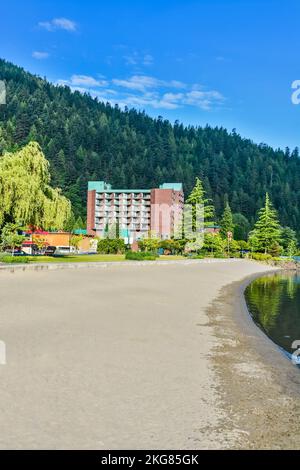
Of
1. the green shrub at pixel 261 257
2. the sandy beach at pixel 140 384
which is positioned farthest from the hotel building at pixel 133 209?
the sandy beach at pixel 140 384

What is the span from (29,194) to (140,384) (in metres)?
34.6

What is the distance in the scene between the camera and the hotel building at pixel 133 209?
146 m

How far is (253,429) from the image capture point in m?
4.80

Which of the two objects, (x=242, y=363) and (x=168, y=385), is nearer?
(x=168, y=385)

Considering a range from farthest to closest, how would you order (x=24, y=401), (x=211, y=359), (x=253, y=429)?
(x=211, y=359)
(x=24, y=401)
(x=253, y=429)

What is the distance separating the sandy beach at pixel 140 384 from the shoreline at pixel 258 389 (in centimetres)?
2

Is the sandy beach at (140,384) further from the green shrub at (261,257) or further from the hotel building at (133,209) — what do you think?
the hotel building at (133,209)

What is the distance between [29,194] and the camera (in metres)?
38.3

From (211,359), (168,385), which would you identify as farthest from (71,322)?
(168,385)

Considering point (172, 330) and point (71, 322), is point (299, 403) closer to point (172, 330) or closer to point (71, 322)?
point (172, 330)

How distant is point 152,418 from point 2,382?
2464 mm

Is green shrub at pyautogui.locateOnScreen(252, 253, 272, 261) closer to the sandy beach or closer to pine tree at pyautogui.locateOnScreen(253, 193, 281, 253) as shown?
pine tree at pyautogui.locateOnScreen(253, 193, 281, 253)

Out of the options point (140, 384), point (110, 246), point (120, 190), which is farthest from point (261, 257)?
point (140, 384)
